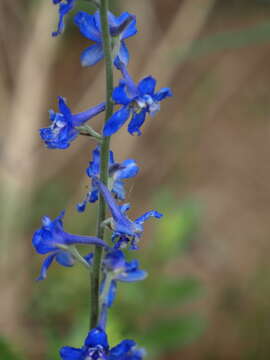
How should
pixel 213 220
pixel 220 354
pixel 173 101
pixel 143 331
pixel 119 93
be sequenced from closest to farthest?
pixel 119 93 → pixel 143 331 → pixel 220 354 → pixel 213 220 → pixel 173 101

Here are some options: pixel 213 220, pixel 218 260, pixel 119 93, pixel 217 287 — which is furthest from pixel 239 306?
pixel 119 93

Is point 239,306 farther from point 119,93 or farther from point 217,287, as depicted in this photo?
point 119,93

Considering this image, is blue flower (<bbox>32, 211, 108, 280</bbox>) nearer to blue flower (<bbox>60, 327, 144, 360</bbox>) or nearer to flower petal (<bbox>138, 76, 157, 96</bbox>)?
blue flower (<bbox>60, 327, 144, 360</bbox>)

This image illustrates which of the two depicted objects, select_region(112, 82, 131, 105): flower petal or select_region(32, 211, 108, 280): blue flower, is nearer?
select_region(112, 82, 131, 105): flower petal

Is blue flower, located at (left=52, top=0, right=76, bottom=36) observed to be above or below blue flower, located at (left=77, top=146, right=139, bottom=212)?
above

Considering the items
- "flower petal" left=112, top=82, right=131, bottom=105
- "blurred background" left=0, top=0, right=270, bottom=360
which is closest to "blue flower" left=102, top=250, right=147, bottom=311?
"flower petal" left=112, top=82, right=131, bottom=105

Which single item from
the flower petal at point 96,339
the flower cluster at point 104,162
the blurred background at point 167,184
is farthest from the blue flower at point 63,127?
the blurred background at point 167,184

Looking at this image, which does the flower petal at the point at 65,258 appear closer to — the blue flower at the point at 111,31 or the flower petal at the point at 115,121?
the flower petal at the point at 115,121
